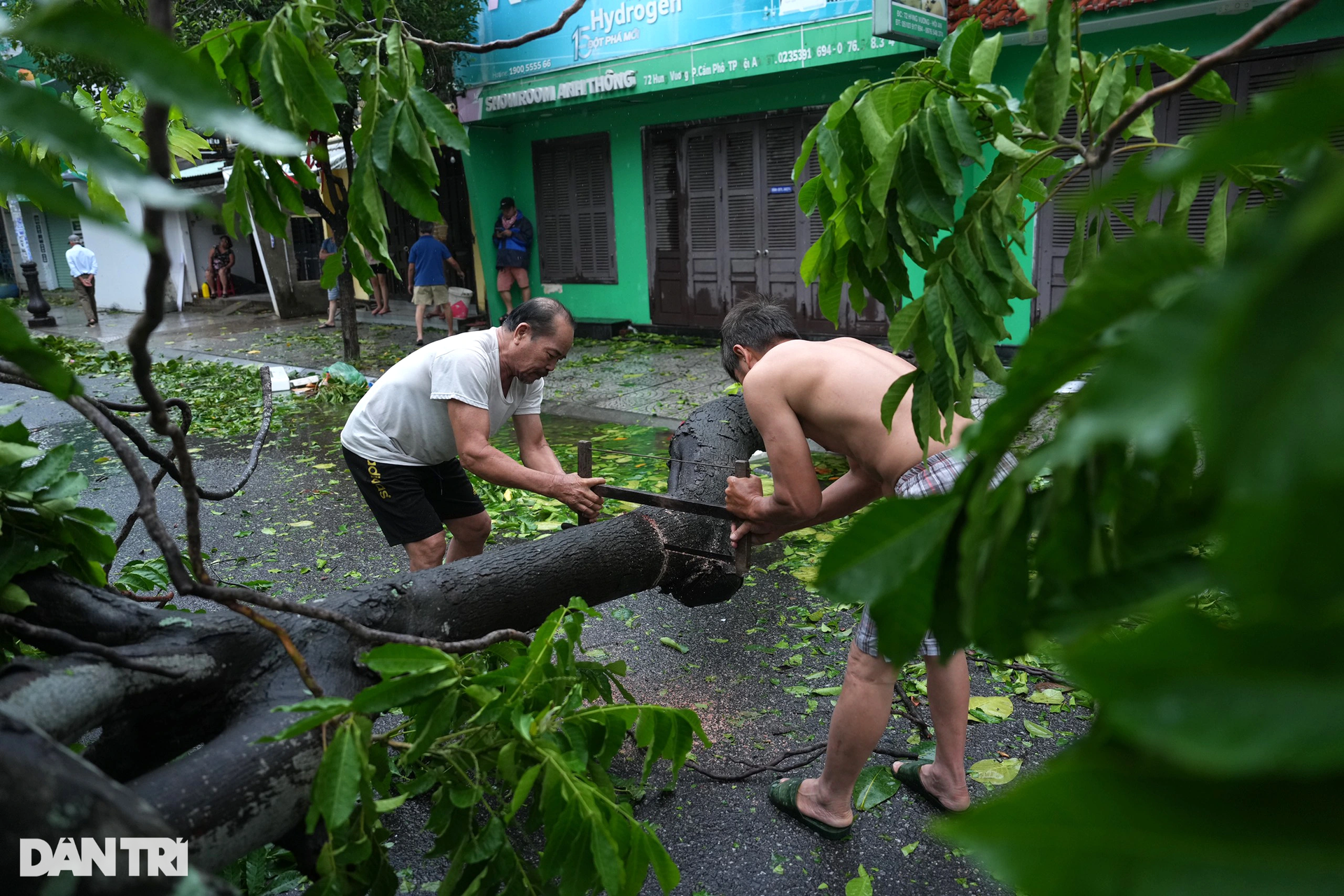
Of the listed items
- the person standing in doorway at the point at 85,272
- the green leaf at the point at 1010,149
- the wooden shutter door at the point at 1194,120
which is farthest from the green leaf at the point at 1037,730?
the person standing in doorway at the point at 85,272

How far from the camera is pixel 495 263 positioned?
15953 mm

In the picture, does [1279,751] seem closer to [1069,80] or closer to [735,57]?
[1069,80]

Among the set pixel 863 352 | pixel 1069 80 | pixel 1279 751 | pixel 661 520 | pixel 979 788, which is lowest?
pixel 979 788

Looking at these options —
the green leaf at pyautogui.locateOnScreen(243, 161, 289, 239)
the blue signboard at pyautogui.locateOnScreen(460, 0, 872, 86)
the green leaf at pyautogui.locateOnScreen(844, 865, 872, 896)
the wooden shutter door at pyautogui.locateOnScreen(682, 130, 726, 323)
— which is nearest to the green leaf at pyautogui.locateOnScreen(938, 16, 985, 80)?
the green leaf at pyautogui.locateOnScreen(243, 161, 289, 239)

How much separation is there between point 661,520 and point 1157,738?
3.63 meters

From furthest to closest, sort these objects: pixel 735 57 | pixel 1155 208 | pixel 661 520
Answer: pixel 735 57, pixel 1155 208, pixel 661 520

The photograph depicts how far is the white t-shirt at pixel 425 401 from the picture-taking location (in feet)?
14.6

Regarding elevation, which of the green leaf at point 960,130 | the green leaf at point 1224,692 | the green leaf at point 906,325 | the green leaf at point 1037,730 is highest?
the green leaf at point 960,130

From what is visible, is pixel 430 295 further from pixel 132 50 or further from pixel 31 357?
pixel 132 50

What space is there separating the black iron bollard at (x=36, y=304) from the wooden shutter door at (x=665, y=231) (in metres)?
14.9

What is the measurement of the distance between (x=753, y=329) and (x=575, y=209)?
11.9 meters

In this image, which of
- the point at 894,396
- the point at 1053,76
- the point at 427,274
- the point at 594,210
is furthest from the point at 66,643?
the point at 594,210

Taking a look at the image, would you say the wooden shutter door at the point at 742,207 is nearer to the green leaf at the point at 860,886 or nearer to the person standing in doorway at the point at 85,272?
the green leaf at the point at 860,886

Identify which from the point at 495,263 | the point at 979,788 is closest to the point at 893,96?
the point at 979,788
